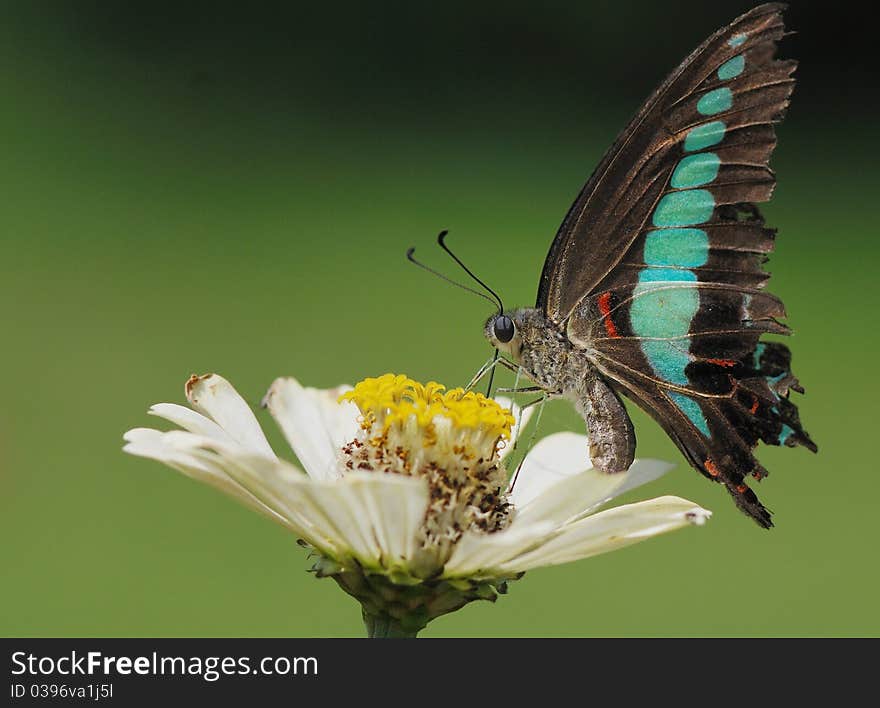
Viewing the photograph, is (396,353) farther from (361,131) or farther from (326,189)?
(361,131)

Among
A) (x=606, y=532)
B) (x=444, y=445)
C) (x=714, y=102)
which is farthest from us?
(x=714, y=102)

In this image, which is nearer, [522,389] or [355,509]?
[355,509]

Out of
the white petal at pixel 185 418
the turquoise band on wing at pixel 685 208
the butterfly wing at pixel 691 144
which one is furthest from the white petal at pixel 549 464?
the white petal at pixel 185 418

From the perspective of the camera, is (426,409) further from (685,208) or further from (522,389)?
(685,208)

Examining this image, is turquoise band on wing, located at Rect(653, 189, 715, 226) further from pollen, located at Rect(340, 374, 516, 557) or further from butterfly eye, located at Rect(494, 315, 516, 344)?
pollen, located at Rect(340, 374, 516, 557)

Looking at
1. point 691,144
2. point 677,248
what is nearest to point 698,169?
point 691,144

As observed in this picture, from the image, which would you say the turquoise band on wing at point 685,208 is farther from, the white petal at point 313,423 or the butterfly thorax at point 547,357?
the white petal at point 313,423

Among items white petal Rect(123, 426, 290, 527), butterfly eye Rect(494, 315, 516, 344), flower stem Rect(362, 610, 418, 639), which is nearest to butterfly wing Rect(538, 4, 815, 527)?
butterfly eye Rect(494, 315, 516, 344)
